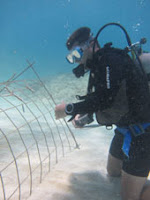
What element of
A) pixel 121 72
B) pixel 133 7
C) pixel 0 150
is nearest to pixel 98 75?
pixel 121 72

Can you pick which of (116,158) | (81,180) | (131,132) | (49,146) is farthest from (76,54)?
(49,146)

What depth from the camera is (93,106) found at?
2.11m

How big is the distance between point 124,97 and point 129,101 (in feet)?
0.25

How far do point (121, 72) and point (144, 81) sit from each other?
0.99 feet

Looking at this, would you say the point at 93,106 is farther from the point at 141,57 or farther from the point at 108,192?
the point at 108,192

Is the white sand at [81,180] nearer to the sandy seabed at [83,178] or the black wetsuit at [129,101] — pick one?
the sandy seabed at [83,178]

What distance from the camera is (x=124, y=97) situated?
214cm

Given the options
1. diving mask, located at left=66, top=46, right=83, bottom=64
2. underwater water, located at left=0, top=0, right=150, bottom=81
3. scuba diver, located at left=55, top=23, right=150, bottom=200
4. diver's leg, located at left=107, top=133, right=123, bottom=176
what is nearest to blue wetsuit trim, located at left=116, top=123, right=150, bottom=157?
scuba diver, located at left=55, top=23, right=150, bottom=200

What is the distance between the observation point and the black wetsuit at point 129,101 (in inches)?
78.6

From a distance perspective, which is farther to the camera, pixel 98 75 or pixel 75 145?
pixel 75 145

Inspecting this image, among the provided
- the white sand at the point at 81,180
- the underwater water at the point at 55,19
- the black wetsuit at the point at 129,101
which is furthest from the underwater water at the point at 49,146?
the underwater water at the point at 55,19

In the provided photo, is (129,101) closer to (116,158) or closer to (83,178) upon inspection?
(116,158)

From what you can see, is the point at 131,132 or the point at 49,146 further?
the point at 49,146

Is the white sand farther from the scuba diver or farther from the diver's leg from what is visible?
the scuba diver
